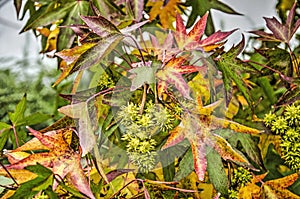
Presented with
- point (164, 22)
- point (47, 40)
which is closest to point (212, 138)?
point (164, 22)

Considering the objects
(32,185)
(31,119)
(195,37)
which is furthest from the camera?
(31,119)

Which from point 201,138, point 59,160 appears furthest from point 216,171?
point 59,160

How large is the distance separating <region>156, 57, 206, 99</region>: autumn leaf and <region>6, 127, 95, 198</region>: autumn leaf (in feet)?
0.33

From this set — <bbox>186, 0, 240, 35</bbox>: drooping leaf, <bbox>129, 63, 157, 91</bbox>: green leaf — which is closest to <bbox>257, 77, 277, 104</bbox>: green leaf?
<bbox>186, 0, 240, 35</bbox>: drooping leaf

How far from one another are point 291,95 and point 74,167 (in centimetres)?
25

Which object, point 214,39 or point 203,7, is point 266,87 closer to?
point 203,7

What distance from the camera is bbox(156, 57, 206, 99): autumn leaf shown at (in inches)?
17.3

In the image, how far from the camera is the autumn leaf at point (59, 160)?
436 mm

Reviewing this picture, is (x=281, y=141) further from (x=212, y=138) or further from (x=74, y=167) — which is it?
(x=74, y=167)

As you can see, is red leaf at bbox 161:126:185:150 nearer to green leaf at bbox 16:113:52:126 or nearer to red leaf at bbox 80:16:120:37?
red leaf at bbox 80:16:120:37

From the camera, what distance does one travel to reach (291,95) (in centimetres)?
53

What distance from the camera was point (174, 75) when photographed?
446 millimetres

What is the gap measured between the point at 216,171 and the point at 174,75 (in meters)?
0.12

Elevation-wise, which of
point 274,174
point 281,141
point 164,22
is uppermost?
point 164,22
